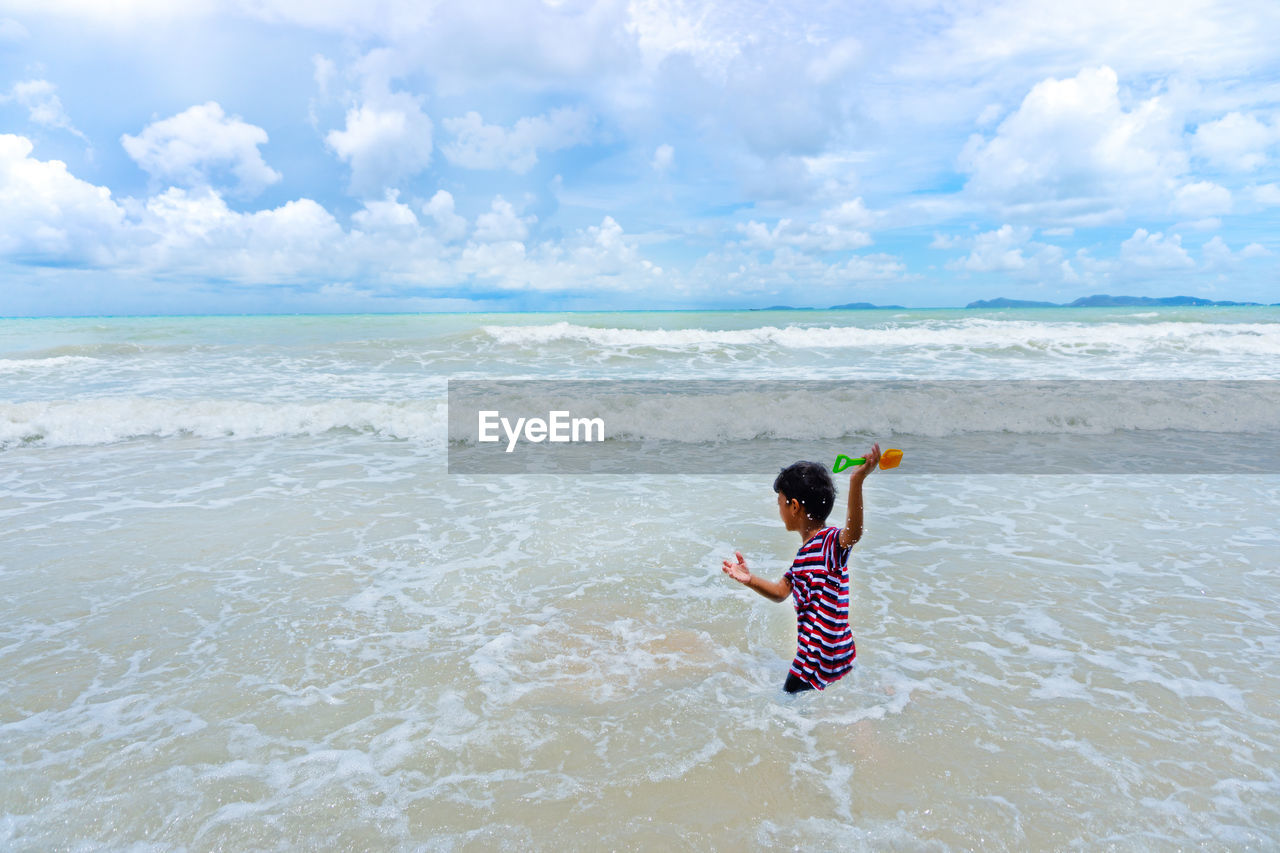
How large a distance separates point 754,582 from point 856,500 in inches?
24.6

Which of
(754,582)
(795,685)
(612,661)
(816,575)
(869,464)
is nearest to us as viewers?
(869,464)

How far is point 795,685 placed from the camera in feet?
12.4

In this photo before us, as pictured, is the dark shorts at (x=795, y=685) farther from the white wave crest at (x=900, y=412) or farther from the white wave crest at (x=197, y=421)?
the white wave crest at (x=197, y=421)

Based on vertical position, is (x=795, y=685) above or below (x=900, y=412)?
below

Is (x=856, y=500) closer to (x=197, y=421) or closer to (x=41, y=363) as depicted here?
(x=197, y=421)

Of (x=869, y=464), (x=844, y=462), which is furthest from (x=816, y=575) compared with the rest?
(x=869, y=464)

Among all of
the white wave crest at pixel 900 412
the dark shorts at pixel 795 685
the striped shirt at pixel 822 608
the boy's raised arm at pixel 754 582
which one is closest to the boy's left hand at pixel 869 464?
the striped shirt at pixel 822 608

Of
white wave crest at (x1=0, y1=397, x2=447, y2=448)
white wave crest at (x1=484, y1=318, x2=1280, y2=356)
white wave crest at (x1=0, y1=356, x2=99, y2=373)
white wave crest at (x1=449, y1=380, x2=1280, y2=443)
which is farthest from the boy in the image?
white wave crest at (x1=0, y1=356, x2=99, y2=373)

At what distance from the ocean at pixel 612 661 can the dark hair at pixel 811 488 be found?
1.16 m

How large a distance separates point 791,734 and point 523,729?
53.4 inches

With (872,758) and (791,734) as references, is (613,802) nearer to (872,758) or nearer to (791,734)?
(791,734)

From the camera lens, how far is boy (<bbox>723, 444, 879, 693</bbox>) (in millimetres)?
3320

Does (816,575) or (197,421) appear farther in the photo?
(197,421)

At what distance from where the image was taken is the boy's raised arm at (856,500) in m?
3.03
